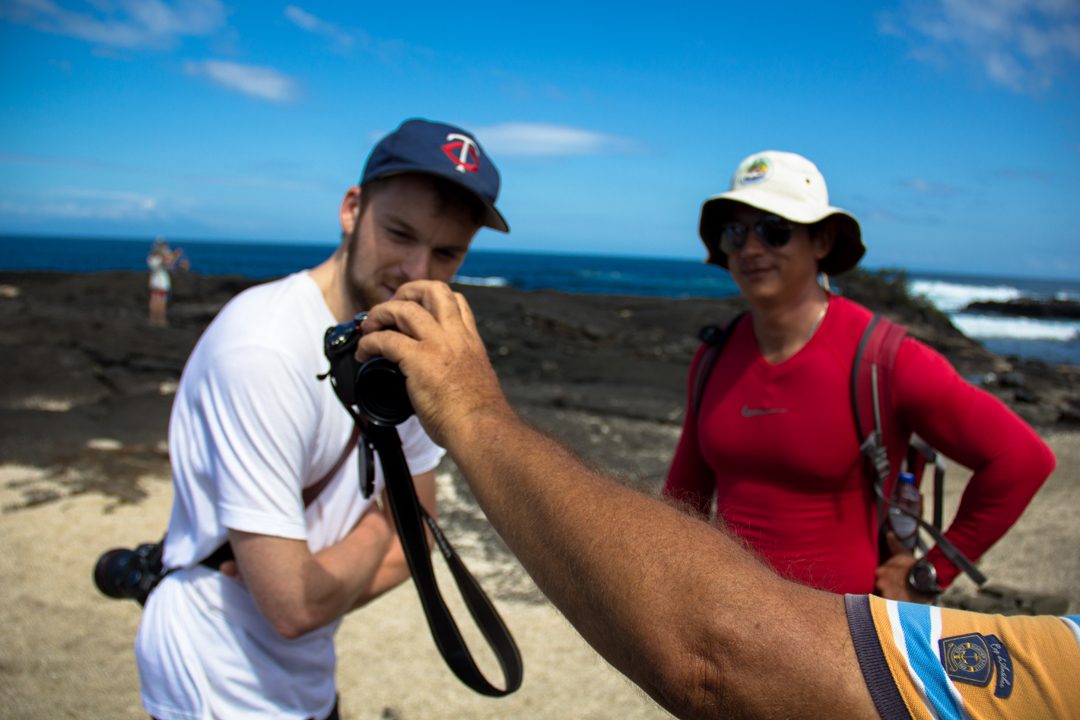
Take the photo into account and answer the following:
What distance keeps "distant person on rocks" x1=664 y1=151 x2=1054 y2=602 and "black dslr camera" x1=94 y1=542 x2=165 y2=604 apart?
152cm

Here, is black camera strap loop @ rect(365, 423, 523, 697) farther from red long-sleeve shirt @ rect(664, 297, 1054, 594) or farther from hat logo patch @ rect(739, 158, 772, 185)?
hat logo patch @ rect(739, 158, 772, 185)

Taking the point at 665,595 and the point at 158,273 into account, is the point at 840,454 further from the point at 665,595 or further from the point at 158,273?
the point at 158,273

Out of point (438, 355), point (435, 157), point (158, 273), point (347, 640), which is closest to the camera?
point (438, 355)

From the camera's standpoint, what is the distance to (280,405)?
1719mm

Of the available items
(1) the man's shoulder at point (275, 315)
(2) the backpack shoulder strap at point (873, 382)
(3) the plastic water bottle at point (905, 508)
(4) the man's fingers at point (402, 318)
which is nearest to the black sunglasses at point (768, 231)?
(2) the backpack shoulder strap at point (873, 382)

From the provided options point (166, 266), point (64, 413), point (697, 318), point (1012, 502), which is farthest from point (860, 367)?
point (166, 266)

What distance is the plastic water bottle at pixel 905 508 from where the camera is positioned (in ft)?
8.28

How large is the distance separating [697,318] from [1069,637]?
1989 centimetres

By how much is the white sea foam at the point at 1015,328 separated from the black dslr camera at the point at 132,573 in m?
33.2

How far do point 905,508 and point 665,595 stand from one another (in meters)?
2.00

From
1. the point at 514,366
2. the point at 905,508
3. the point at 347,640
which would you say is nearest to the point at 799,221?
the point at 905,508

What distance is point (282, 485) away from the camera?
170cm

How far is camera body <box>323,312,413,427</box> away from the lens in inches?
47.9

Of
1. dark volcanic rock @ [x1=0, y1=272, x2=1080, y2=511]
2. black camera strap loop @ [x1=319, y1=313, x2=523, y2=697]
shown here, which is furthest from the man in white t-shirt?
dark volcanic rock @ [x1=0, y1=272, x2=1080, y2=511]
